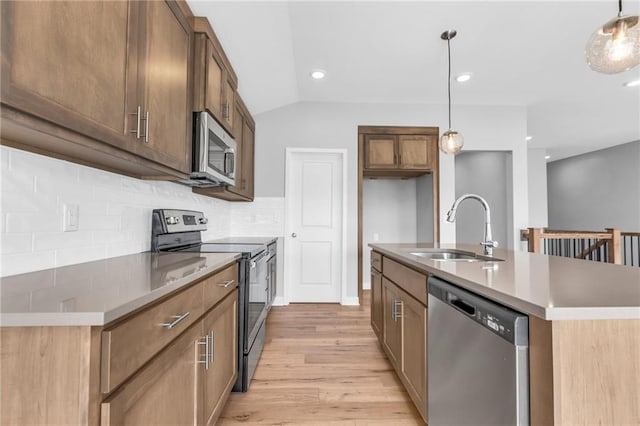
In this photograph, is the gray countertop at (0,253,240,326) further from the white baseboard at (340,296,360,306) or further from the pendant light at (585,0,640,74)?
the white baseboard at (340,296,360,306)

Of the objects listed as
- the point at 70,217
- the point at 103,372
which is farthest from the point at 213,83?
the point at 103,372

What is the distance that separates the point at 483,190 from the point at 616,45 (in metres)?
3.85

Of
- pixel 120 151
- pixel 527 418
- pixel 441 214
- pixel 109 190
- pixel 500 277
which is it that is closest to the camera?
pixel 527 418

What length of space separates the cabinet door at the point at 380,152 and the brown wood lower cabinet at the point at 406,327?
2039mm

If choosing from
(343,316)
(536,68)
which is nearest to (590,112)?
(536,68)

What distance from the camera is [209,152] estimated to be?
198 centimetres

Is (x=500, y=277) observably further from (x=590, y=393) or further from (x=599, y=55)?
(x=599, y=55)

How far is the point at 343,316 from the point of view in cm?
353

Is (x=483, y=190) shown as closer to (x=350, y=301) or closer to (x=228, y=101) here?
(x=350, y=301)

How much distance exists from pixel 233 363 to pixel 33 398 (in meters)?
1.24

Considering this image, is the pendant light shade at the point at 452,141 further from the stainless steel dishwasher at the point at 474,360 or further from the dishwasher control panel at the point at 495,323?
the dishwasher control panel at the point at 495,323

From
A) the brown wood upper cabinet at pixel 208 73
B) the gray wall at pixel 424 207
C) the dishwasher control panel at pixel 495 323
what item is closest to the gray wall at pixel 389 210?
the gray wall at pixel 424 207

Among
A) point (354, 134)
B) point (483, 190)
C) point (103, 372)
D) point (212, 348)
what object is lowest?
point (212, 348)

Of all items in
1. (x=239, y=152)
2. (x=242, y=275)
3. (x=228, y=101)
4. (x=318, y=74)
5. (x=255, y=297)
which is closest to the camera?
(x=242, y=275)
